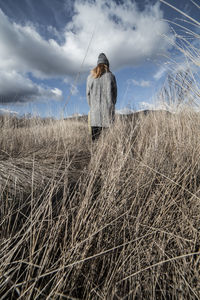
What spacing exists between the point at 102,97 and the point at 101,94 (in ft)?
0.20

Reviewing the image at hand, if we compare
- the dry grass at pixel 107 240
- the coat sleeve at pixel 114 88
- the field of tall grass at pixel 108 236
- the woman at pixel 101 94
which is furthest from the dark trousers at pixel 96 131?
the dry grass at pixel 107 240

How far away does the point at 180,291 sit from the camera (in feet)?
1.63

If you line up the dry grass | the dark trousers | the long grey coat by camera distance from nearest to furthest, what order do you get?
1. the dry grass
2. the long grey coat
3. the dark trousers

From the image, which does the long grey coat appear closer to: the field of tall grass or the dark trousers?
the dark trousers

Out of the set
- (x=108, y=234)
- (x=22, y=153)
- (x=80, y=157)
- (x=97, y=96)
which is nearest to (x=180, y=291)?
(x=108, y=234)

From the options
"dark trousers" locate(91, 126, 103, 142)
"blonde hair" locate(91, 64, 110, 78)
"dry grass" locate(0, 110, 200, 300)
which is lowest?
"dry grass" locate(0, 110, 200, 300)

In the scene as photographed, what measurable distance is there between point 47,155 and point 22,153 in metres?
0.30

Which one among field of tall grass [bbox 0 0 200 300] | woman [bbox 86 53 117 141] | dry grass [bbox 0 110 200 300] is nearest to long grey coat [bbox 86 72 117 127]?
woman [bbox 86 53 117 141]

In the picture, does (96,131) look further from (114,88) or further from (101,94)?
(114,88)

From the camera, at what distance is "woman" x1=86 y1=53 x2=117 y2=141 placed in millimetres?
2350

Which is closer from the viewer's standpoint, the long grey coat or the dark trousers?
the long grey coat

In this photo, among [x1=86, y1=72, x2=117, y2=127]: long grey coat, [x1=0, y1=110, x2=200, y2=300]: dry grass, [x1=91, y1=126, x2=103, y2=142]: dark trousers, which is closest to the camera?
[x1=0, y1=110, x2=200, y2=300]: dry grass

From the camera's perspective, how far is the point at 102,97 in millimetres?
2420

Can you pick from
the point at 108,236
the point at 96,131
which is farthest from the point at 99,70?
the point at 108,236
